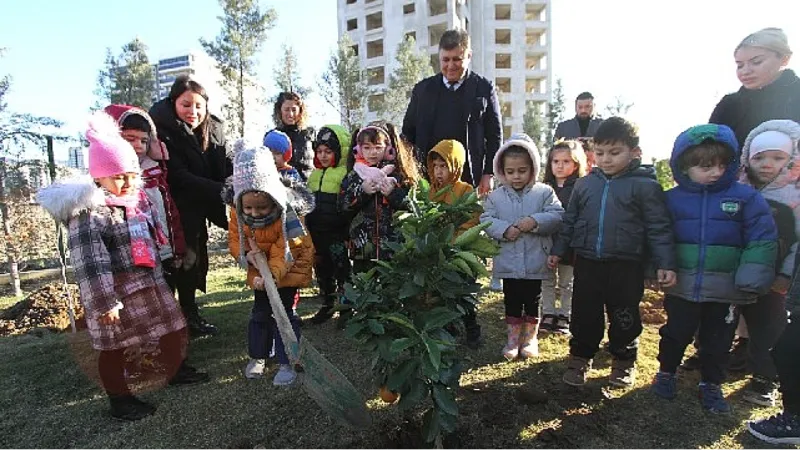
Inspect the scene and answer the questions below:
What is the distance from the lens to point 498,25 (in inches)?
1332

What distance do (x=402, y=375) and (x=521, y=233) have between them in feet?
5.31

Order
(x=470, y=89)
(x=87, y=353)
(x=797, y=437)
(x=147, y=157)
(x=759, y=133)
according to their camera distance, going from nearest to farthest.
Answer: (x=797, y=437) → (x=759, y=133) → (x=147, y=157) → (x=87, y=353) → (x=470, y=89)

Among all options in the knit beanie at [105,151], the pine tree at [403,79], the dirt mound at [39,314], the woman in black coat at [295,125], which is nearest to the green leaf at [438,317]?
the knit beanie at [105,151]

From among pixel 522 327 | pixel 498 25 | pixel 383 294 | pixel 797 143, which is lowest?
pixel 522 327

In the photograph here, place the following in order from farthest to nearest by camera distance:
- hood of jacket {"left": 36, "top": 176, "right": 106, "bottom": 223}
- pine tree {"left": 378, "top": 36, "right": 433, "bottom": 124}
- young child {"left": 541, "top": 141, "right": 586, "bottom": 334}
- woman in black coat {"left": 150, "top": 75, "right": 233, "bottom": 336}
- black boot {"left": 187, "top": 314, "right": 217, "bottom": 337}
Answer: pine tree {"left": 378, "top": 36, "right": 433, "bottom": 124}
young child {"left": 541, "top": 141, "right": 586, "bottom": 334}
black boot {"left": 187, "top": 314, "right": 217, "bottom": 337}
woman in black coat {"left": 150, "top": 75, "right": 233, "bottom": 336}
hood of jacket {"left": 36, "top": 176, "right": 106, "bottom": 223}

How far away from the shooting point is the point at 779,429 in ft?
7.20

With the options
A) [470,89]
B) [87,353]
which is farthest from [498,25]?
[87,353]

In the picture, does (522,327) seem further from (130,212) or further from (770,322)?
(130,212)

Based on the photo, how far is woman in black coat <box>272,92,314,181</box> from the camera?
4.23m

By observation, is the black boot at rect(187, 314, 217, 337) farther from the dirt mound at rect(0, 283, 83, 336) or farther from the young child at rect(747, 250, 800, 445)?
the young child at rect(747, 250, 800, 445)

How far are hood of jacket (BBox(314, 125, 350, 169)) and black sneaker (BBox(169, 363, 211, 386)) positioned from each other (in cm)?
189

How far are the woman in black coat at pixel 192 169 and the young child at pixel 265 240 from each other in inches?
24.5

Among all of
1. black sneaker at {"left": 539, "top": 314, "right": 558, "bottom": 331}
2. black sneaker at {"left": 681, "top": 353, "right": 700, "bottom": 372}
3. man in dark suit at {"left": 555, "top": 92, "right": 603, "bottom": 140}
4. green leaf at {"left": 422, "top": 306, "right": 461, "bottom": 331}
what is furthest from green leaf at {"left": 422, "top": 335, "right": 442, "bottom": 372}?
man in dark suit at {"left": 555, "top": 92, "right": 603, "bottom": 140}

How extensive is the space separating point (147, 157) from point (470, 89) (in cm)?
264
